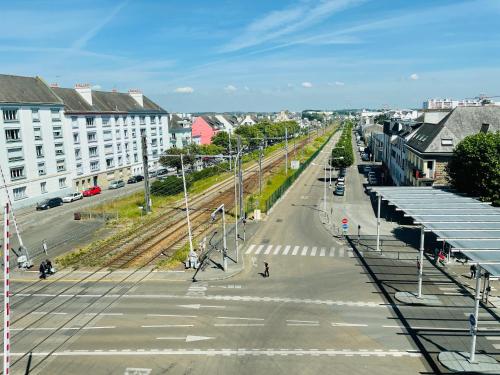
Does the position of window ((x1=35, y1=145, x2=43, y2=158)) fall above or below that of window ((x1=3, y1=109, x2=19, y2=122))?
below

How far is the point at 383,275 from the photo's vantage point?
3259 centimetres

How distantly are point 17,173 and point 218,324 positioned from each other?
48342mm

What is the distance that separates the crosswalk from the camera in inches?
1493

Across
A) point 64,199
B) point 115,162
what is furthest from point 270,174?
point 64,199

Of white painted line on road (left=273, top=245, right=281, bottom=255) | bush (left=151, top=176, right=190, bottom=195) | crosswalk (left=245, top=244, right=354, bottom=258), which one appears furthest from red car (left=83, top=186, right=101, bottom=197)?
white painted line on road (left=273, top=245, right=281, bottom=255)

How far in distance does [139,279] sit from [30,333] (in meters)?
9.26

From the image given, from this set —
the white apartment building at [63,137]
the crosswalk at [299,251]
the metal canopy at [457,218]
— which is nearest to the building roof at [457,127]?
the metal canopy at [457,218]

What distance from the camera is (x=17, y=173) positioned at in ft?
198

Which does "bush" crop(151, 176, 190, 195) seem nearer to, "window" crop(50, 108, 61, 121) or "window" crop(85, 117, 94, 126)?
"window" crop(85, 117, 94, 126)

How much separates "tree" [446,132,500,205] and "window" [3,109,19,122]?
57.4 meters

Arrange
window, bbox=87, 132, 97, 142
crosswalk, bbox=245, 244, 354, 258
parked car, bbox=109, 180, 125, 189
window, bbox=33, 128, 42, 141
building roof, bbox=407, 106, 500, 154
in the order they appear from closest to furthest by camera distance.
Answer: crosswalk, bbox=245, 244, 354, 258
building roof, bbox=407, 106, 500, 154
window, bbox=33, 128, 42, 141
window, bbox=87, 132, 97, 142
parked car, bbox=109, 180, 125, 189

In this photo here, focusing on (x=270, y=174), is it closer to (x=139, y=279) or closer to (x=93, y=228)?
(x=93, y=228)

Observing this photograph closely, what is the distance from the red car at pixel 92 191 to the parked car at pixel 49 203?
6738 mm

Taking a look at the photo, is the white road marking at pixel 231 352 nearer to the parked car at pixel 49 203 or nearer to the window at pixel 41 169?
the parked car at pixel 49 203
